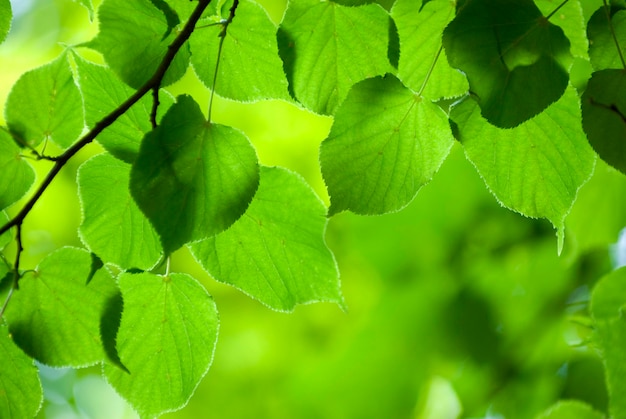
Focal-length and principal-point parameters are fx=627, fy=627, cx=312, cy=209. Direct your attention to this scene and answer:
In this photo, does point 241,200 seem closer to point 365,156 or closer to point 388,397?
point 365,156

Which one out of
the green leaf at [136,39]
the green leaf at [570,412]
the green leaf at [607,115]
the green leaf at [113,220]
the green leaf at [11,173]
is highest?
the green leaf at [136,39]

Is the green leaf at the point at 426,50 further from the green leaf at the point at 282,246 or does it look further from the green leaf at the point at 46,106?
the green leaf at the point at 46,106

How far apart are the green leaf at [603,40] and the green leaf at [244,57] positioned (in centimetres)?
24

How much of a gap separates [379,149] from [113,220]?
0.22 meters

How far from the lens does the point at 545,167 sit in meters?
0.47

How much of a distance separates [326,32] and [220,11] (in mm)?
97

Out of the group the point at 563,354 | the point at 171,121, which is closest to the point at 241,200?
the point at 171,121

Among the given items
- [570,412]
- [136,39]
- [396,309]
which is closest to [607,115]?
[136,39]

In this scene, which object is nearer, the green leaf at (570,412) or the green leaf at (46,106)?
the green leaf at (46,106)

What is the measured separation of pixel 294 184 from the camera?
1.77 feet

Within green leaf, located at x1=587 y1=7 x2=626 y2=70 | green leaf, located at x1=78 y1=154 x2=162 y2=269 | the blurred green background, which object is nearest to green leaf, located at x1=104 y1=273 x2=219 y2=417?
green leaf, located at x1=78 y1=154 x2=162 y2=269

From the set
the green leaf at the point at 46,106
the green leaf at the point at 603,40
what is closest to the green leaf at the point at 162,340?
the green leaf at the point at 46,106

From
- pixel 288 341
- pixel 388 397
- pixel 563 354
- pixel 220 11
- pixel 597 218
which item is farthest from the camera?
pixel 288 341

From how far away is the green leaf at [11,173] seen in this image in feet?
1.66
